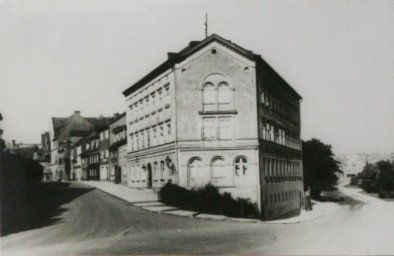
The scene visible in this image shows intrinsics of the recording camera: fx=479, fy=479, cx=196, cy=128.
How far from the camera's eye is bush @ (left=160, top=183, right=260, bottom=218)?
2508cm

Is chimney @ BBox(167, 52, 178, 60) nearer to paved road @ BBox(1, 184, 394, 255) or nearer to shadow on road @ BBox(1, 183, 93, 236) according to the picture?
shadow on road @ BBox(1, 183, 93, 236)

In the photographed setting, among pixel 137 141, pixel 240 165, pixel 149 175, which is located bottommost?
pixel 149 175

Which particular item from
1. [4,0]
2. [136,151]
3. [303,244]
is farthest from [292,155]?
[4,0]

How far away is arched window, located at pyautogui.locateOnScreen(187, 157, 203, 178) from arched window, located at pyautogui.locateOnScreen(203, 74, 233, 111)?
330 cm

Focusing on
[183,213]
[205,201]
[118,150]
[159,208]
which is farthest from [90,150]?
[183,213]

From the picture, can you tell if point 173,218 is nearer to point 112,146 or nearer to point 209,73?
point 209,73

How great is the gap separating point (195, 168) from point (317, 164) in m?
30.9

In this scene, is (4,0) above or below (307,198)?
above

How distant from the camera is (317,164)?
57.4 meters

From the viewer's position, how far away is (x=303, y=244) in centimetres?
1614

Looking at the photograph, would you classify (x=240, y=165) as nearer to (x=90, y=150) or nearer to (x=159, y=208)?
(x=159, y=208)

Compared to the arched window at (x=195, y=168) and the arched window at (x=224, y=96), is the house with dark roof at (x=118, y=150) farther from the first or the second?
the arched window at (x=224, y=96)

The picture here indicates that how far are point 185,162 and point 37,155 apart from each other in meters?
29.7

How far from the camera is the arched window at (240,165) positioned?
3009cm
